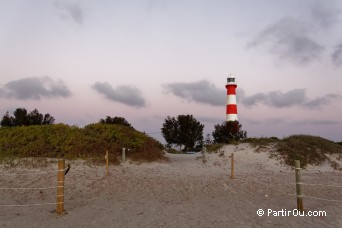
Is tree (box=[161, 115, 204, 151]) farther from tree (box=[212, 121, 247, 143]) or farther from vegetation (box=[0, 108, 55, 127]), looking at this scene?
vegetation (box=[0, 108, 55, 127])

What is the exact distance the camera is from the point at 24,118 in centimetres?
3453

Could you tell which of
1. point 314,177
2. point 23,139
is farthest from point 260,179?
point 23,139

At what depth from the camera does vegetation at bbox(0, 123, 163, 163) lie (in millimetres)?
19922

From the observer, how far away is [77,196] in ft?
44.5

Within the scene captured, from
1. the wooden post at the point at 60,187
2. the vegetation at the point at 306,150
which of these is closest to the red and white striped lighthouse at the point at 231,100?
the vegetation at the point at 306,150

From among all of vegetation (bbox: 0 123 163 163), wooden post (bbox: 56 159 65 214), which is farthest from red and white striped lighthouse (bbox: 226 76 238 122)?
wooden post (bbox: 56 159 65 214)

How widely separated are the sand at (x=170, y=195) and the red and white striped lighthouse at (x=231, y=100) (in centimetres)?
1606

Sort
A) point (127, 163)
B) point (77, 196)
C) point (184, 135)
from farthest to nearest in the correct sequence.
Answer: point (184, 135), point (127, 163), point (77, 196)

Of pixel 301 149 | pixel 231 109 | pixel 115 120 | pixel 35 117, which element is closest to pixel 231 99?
pixel 231 109

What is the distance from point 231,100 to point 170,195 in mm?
25912

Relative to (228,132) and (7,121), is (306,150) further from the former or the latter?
(7,121)

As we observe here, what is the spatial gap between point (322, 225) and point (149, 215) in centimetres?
459

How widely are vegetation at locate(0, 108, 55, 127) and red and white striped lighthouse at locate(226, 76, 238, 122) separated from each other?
18270 millimetres

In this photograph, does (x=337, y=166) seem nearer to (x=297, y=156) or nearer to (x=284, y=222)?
(x=297, y=156)
